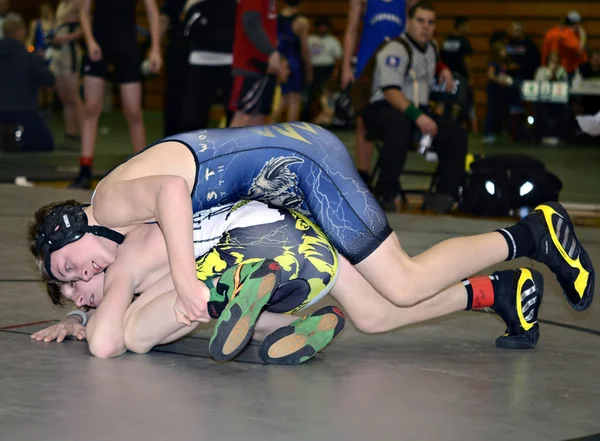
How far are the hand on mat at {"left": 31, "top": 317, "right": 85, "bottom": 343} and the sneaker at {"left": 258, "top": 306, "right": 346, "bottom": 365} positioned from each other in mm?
643

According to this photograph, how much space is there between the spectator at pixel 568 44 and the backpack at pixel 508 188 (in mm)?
→ 7349

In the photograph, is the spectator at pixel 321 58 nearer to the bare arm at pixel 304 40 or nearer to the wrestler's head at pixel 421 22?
the bare arm at pixel 304 40

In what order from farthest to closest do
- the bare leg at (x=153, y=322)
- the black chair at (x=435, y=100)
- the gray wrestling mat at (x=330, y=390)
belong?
the black chair at (x=435, y=100) → the bare leg at (x=153, y=322) → the gray wrestling mat at (x=330, y=390)

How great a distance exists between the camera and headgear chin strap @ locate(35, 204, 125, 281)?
3.25 metres

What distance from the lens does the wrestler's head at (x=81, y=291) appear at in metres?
3.39

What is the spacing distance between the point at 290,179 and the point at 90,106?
437 centimetres

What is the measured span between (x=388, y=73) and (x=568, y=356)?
145 inches

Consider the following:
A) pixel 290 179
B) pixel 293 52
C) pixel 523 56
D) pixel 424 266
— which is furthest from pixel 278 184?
pixel 523 56

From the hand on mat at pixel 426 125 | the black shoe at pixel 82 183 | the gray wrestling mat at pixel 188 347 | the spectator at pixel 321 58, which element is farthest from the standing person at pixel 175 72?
the spectator at pixel 321 58

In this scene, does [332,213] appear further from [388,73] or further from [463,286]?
[388,73]

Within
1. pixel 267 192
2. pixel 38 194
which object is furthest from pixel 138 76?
pixel 267 192

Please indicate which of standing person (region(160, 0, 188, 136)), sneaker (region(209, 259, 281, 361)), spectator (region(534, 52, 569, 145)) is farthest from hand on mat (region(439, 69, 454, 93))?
spectator (region(534, 52, 569, 145))

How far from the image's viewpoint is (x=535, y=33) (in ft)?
59.3

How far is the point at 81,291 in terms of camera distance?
134 inches
